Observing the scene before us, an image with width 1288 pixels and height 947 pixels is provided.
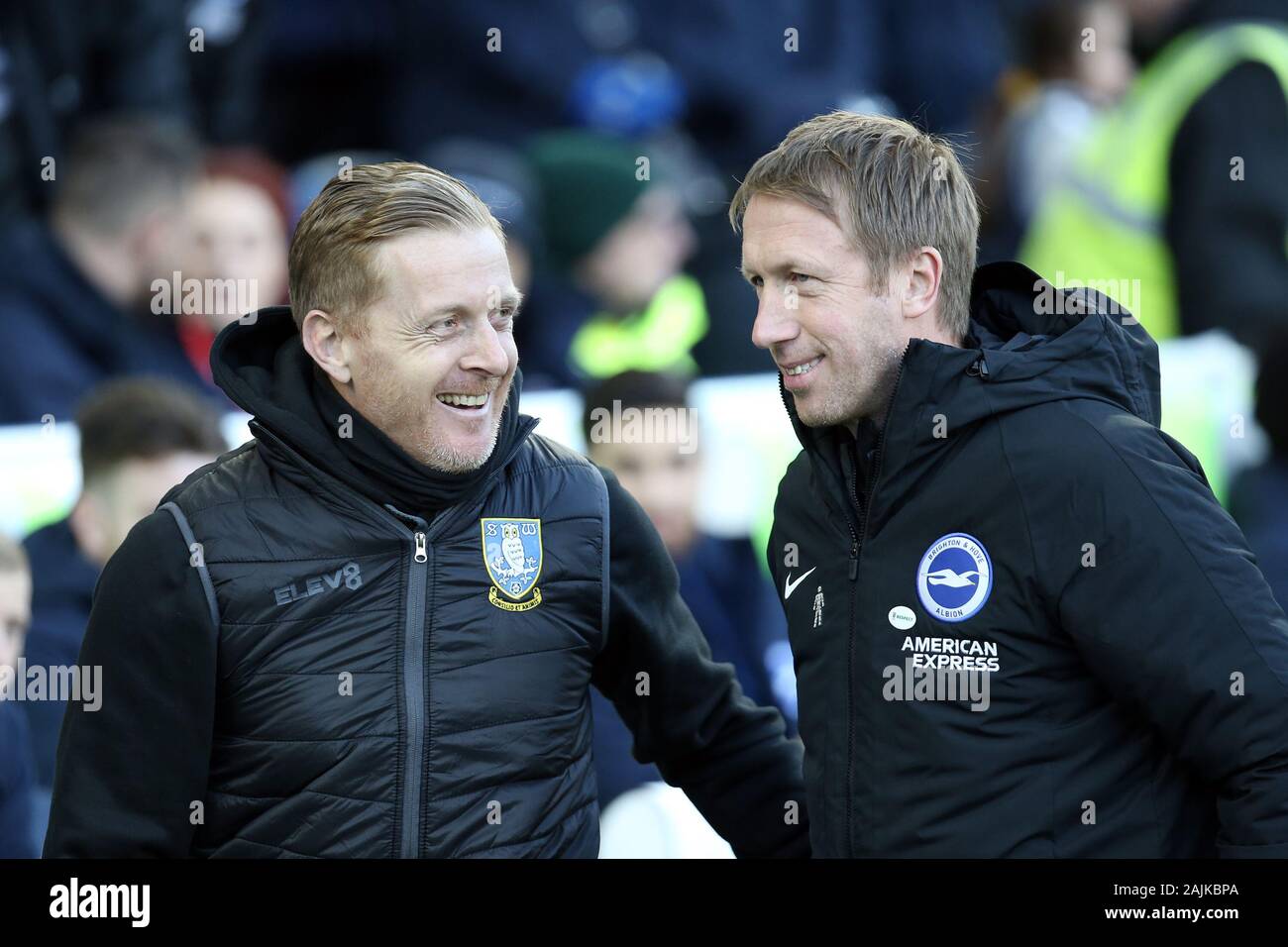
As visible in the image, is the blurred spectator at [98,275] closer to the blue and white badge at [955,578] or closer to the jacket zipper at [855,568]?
the jacket zipper at [855,568]

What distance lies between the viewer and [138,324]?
6.04m

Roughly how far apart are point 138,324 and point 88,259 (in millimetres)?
278

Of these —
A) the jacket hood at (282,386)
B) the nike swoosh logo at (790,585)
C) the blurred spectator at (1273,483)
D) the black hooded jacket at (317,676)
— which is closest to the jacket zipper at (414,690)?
the black hooded jacket at (317,676)

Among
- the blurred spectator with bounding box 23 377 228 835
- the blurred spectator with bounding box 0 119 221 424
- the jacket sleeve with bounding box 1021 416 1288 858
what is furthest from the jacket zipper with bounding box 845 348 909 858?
the blurred spectator with bounding box 0 119 221 424

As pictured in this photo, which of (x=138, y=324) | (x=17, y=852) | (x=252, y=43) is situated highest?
(x=252, y=43)

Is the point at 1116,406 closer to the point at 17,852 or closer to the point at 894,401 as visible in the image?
the point at 894,401

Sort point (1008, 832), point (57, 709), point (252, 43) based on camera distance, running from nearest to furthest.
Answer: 1. point (1008, 832)
2. point (57, 709)
3. point (252, 43)

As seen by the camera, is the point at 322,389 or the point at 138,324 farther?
the point at 138,324

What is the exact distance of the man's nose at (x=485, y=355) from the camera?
2691 millimetres

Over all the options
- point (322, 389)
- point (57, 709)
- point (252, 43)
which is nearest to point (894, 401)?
point (322, 389)

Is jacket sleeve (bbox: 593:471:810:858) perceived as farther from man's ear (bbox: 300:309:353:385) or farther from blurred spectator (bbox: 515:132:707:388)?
blurred spectator (bbox: 515:132:707:388)

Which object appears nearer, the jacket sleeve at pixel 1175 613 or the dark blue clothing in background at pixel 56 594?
the jacket sleeve at pixel 1175 613

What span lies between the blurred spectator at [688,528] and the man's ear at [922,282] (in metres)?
2.02

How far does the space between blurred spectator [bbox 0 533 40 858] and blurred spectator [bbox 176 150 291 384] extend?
2242 mm
